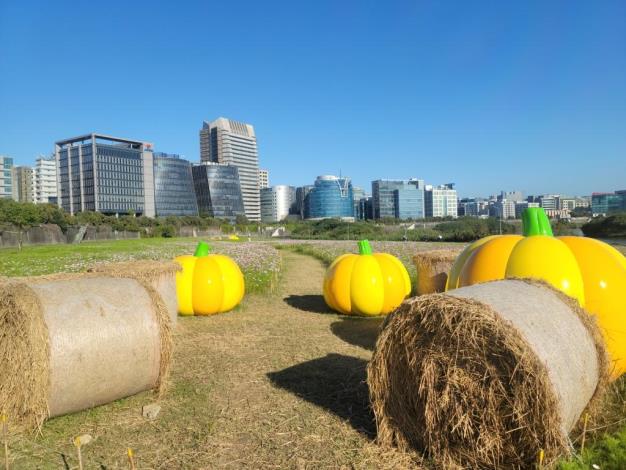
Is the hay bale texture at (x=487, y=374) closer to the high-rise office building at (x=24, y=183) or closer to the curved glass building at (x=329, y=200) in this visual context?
the curved glass building at (x=329, y=200)

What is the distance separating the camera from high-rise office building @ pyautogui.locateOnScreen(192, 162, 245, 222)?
163 metres

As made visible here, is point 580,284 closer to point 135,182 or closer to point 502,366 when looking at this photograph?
point 502,366

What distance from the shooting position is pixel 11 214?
68.0 meters

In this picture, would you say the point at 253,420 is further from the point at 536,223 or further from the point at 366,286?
the point at 366,286

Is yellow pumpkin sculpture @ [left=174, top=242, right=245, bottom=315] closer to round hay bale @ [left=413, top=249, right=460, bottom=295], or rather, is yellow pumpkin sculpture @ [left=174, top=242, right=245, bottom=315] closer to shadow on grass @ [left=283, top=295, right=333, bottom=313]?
shadow on grass @ [left=283, top=295, right=333, bottom=313]

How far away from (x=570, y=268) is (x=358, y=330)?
4430 millimetres

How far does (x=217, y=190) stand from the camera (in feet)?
538

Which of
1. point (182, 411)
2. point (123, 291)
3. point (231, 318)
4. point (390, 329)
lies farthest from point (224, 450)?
point (231, 318)

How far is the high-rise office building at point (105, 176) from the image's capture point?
136 m

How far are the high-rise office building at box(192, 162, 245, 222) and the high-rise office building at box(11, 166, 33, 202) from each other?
71433mm

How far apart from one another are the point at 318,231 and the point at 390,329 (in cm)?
7225

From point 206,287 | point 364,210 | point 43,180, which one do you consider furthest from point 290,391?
point 43,180

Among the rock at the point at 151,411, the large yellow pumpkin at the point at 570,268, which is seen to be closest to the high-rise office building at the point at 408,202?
the large yellow pumpkin at the point at 570,268

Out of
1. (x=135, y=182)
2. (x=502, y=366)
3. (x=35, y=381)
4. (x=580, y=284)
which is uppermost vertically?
(x=135, y=182)
